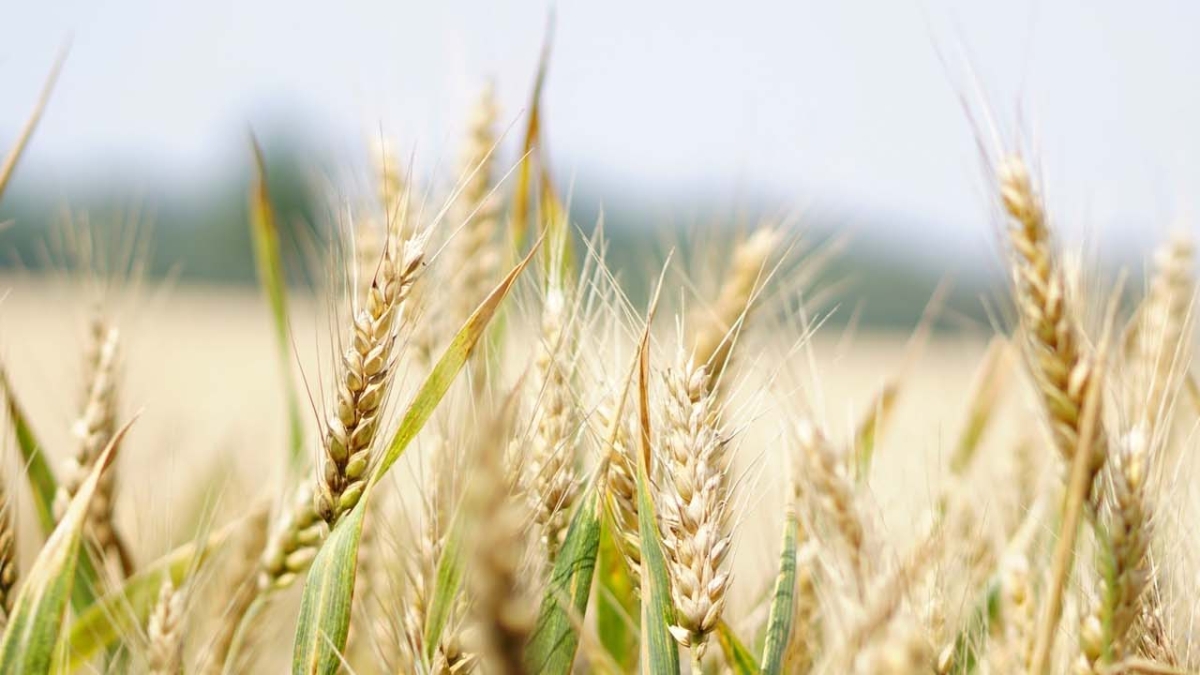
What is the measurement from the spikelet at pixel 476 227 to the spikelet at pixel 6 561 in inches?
24.7

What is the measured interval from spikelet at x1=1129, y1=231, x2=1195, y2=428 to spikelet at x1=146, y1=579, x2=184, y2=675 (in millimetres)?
958

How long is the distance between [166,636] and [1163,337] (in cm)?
109

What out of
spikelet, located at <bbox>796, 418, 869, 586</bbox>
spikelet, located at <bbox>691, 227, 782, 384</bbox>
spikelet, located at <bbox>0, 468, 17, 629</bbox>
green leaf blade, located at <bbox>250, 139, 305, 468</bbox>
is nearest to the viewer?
spikelet, located at <bbox>796, 418, 869, 586</bbox>

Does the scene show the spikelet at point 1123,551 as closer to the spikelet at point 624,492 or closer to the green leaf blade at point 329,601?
the spikelet at point 624,492

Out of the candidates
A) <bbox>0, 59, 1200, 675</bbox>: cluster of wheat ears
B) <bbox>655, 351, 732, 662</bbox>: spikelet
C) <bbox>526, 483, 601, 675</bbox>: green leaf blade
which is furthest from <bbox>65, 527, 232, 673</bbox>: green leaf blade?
<bbox>655, 351, 732, 662</bbox>: spikelet

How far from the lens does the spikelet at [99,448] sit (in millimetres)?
1257

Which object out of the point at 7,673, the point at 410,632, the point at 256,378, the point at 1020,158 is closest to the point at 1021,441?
the point at 1020,158

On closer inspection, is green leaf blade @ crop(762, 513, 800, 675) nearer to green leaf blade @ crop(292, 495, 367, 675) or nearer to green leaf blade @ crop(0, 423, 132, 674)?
green leaf blade @ crop(292, 495, 367, 675)

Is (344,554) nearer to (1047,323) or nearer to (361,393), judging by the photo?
(361,393)

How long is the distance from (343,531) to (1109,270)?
3.30 ft

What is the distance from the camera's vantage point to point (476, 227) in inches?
63.7

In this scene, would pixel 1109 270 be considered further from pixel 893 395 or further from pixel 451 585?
pixel 451 585

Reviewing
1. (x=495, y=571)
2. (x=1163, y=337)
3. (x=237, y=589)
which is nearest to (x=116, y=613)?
(x=237, y=589)

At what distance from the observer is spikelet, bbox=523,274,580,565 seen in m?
1.01
